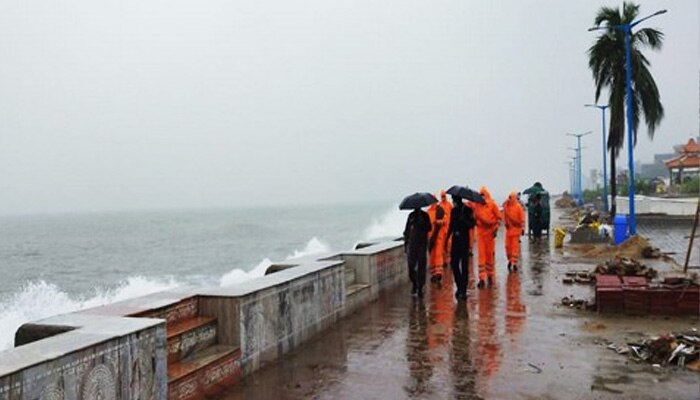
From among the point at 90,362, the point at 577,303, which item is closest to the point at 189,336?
the point at 90,362

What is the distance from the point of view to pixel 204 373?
530 centimetres

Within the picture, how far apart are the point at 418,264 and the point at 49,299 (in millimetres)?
31530

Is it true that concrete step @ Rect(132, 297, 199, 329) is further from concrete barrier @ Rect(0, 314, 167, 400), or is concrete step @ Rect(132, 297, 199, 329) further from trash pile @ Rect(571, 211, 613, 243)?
trash pile @ Rect(571, 211, 613, 243)

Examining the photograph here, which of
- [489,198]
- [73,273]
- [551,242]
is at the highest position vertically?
[489,198]

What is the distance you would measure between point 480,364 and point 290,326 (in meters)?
2.07

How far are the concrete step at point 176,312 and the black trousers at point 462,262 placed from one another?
5.36 meters

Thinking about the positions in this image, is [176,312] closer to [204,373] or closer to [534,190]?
[204,373]

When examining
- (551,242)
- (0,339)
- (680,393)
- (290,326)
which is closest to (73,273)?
(0,339)

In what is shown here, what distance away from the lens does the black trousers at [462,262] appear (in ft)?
33.7

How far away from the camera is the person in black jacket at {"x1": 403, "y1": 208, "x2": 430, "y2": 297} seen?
34.3 feet

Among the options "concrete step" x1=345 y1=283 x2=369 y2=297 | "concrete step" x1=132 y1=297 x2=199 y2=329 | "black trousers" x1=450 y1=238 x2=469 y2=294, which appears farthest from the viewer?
"black trousers" x1=450 y1=238 x2=469 y2=294

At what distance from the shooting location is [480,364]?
632 centimetres

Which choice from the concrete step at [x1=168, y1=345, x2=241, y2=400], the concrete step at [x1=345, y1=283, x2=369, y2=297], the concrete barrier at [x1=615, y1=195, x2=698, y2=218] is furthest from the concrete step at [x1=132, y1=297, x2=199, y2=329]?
the concrete barrier at [x1=615, y1=195, x2=698, y2=218]

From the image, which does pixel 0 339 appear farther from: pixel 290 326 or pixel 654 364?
pixel 654 364
